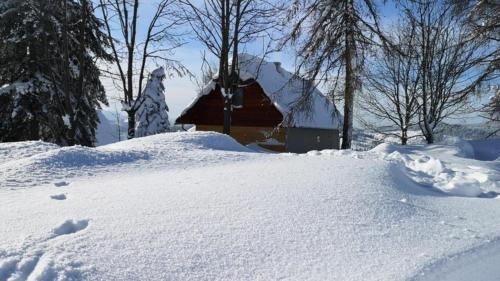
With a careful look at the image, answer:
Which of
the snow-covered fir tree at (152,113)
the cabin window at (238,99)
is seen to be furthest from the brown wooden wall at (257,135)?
the snow-covered fir tree at (152,113)

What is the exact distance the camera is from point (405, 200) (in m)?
4.00

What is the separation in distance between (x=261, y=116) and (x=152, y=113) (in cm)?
616

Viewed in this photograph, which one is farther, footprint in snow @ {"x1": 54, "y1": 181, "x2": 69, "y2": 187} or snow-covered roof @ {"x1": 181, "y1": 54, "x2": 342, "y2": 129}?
snow-covered roof @ {"x1": 181, "y1": 54, "x2": 342, "y2": 129}

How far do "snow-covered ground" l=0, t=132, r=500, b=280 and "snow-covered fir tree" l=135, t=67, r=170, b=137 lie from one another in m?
17.3

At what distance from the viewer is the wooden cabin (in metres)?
21.6

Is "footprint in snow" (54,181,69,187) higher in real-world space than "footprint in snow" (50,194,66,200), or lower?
higher

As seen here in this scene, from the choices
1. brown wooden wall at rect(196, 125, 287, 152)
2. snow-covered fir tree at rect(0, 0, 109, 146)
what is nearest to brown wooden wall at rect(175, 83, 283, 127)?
brown wooden wall at rect(196, 125, 287, 152)

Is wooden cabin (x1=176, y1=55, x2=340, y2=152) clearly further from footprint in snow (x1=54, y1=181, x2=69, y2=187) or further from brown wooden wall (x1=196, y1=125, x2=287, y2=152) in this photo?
footprint in snow (x1=54, y1=181, x2=69, y2=187)

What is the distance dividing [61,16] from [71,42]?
2113 mm

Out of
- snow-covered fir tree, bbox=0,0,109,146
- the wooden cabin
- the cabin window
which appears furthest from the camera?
the cabin window

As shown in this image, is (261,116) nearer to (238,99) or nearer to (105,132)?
(238,99)

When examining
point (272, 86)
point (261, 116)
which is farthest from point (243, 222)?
point (272, 86)

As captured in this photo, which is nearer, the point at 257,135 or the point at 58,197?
the point at 58,197

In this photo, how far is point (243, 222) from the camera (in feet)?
10.2
